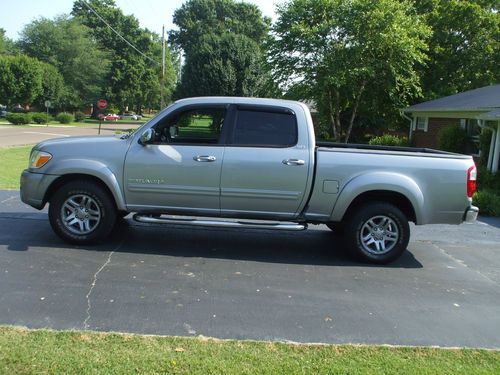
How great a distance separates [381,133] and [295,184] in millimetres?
24083

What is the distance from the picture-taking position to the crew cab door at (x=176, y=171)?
5.90m

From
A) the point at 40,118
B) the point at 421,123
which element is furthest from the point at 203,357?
the point at 40,118

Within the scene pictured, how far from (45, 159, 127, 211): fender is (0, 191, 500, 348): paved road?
807 millimetres

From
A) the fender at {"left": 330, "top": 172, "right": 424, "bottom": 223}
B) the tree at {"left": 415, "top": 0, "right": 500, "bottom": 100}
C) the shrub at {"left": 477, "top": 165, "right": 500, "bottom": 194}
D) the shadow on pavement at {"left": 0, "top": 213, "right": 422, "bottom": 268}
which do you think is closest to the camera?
the fender at {"left": 330, "top": 172, "right": 424, "bottom": 223}

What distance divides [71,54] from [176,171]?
70529 millimetres

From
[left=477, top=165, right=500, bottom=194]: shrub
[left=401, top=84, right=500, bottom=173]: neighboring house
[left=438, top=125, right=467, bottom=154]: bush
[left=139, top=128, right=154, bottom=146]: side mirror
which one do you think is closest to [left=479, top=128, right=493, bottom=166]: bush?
[left=401, top=84, right=500, bottom=173]: neighboring house

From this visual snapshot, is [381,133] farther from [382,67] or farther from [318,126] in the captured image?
[382,67]

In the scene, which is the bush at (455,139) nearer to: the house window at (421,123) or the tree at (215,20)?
the house window at (421,123)

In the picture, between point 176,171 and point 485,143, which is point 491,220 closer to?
point 176,171

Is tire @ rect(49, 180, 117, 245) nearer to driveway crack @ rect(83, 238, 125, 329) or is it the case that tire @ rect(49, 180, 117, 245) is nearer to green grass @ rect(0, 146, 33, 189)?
driveway crack @ rect(83, 238, 125, 329)

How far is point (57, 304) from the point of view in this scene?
14.3 ft

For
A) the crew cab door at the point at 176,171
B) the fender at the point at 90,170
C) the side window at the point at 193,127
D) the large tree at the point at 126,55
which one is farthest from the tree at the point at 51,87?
the crew cab door at the point at 176,171

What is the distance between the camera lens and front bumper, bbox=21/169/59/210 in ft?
19.8

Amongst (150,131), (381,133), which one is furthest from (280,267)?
(381,133)
